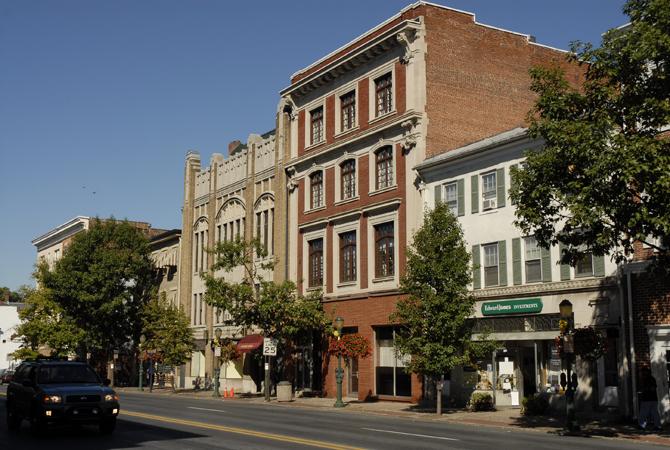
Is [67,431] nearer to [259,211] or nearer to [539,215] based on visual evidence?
[539,215]

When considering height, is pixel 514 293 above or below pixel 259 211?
below

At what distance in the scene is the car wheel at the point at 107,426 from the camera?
66.4 feet

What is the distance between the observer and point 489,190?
113 ft

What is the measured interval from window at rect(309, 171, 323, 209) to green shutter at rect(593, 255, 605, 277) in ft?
64.9

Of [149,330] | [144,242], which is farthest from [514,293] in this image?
[144,242]

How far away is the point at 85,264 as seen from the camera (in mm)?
63094

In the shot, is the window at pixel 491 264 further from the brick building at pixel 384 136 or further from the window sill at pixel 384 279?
the window sill at pixel 384 279

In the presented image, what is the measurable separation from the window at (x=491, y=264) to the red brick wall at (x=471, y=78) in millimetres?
6652

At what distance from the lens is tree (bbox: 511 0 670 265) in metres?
20.1

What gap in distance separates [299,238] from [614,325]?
22660 mm

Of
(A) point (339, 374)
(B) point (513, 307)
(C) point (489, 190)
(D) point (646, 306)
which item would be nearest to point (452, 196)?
(C) point (489, 190)

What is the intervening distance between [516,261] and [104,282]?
127ft

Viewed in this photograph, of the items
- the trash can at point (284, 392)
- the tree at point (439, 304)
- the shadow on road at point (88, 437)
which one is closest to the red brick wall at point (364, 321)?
the trash can at point (284, 392)

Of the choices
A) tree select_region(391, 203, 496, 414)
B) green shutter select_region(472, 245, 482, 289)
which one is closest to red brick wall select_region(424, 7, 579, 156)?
green shutter select_region(472, 245, 482, 289)
